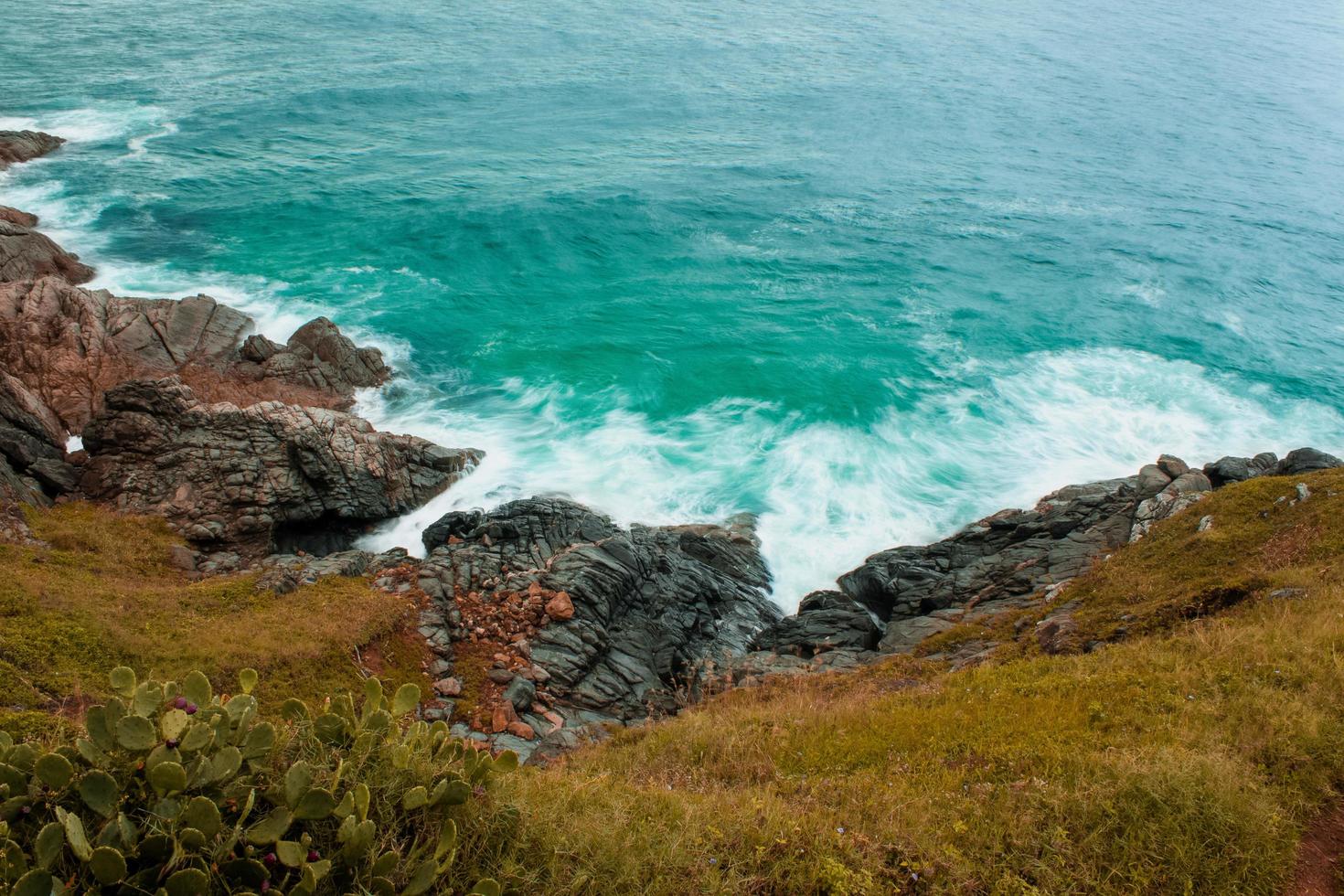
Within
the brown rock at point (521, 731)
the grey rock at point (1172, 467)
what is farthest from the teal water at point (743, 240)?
the brown rock at point (521, 731)

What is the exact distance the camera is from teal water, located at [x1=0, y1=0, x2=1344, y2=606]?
107 feet

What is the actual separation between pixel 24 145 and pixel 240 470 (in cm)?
4221

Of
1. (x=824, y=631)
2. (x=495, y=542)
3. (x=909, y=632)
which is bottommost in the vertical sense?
(x=824, y=631)

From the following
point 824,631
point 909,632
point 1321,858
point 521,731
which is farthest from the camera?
point 824,631

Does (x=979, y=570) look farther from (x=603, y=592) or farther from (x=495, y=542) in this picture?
(x=495, y=542)

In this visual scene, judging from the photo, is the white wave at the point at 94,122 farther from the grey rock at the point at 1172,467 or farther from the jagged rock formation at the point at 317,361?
the grey rock at the point at 1172,467

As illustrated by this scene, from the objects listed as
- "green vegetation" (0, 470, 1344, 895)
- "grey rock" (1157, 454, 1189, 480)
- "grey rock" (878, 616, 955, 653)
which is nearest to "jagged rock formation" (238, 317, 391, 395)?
"green vegetation" (0, 470, 1344, 895)

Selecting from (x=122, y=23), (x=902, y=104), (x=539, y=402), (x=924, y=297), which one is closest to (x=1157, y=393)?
(x=924, y=297)

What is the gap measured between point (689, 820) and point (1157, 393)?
1400 inches

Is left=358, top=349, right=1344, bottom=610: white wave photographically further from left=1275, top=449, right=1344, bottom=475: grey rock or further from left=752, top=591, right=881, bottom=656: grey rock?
left=1275, top=449, right=1344, bottom=475: grey rock

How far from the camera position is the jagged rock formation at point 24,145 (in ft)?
162

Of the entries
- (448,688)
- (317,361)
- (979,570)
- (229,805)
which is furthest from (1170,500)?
(317,361)

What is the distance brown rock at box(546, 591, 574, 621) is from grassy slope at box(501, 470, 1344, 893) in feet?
19.6

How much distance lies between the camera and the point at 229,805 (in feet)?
22.0
